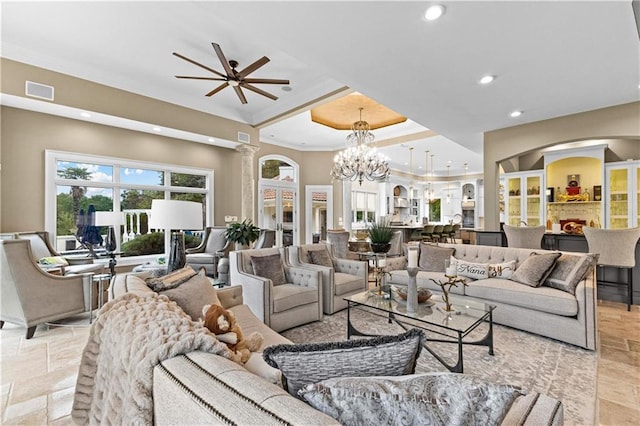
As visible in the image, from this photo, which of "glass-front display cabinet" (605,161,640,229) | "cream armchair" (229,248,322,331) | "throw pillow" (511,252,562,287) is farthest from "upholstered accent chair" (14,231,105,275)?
"glass-front display cabinet" (605,161,640,229)

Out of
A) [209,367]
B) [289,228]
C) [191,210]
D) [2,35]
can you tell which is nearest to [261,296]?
[191,210]

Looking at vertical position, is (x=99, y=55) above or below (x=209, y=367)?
above

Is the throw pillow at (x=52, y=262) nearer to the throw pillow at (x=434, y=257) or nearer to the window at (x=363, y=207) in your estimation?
the throw pillow at (x=434, y=257)

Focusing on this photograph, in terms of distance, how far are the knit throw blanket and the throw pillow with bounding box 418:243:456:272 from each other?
11.6 feet

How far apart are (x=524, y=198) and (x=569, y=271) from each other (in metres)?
4.02

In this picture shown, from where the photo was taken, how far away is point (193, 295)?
1.87 meters

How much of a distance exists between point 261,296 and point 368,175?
4.00m

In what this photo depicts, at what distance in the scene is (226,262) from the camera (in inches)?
189

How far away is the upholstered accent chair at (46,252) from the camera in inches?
156

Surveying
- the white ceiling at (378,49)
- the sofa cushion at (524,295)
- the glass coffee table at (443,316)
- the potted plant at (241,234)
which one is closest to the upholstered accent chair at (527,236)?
the sofa cushion at (524,295)

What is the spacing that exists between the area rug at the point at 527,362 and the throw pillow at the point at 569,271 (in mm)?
582

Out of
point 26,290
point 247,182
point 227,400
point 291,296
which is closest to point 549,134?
point 291,296

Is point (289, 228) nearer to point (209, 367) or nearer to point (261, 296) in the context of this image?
point (261, 296)

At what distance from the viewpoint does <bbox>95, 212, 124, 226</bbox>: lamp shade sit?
3.88 m
